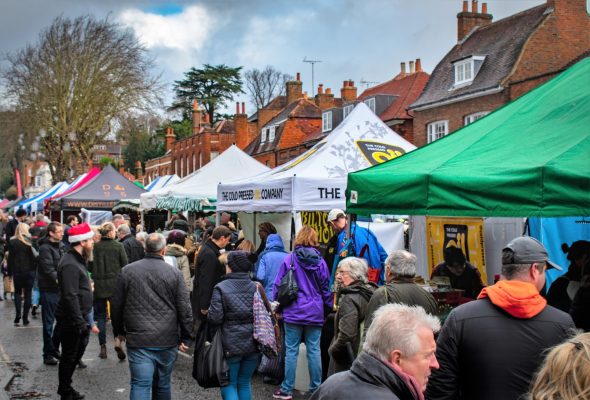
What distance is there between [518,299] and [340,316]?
2.27 metres

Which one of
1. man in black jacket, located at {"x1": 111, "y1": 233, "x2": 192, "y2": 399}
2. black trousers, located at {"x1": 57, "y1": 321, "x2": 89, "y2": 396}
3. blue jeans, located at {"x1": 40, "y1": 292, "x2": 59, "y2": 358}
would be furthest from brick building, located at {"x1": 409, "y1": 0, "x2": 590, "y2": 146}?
man in black jacket, located at {"x1": 111, "y1": 233, "x2": 192, "y2": 399}

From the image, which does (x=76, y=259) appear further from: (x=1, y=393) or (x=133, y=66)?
(x=133, y=66)

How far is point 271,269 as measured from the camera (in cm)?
847

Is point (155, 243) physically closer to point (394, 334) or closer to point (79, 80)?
point (394, 334)

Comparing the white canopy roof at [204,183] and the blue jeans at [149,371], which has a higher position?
the white canopy roof at [204,183]

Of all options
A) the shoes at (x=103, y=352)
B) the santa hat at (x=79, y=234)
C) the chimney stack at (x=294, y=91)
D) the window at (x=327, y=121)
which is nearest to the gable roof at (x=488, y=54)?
the window at (x=327, y=121)

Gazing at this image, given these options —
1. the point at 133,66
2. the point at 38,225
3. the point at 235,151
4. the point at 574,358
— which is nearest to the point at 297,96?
the point at 133,66

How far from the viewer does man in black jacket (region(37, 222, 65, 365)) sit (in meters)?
9.11

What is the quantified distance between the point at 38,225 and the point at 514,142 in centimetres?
1206

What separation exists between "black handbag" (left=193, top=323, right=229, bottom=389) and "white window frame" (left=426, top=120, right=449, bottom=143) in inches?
1020

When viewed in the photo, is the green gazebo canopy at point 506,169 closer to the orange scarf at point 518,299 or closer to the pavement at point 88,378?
the orange scarf at point 518,299

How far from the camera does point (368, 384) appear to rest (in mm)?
2543

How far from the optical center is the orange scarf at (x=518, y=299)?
368 cm

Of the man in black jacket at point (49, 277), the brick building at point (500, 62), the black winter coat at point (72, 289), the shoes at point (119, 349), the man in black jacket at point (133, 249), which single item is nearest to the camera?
the black winter coat at point (72, 289)
